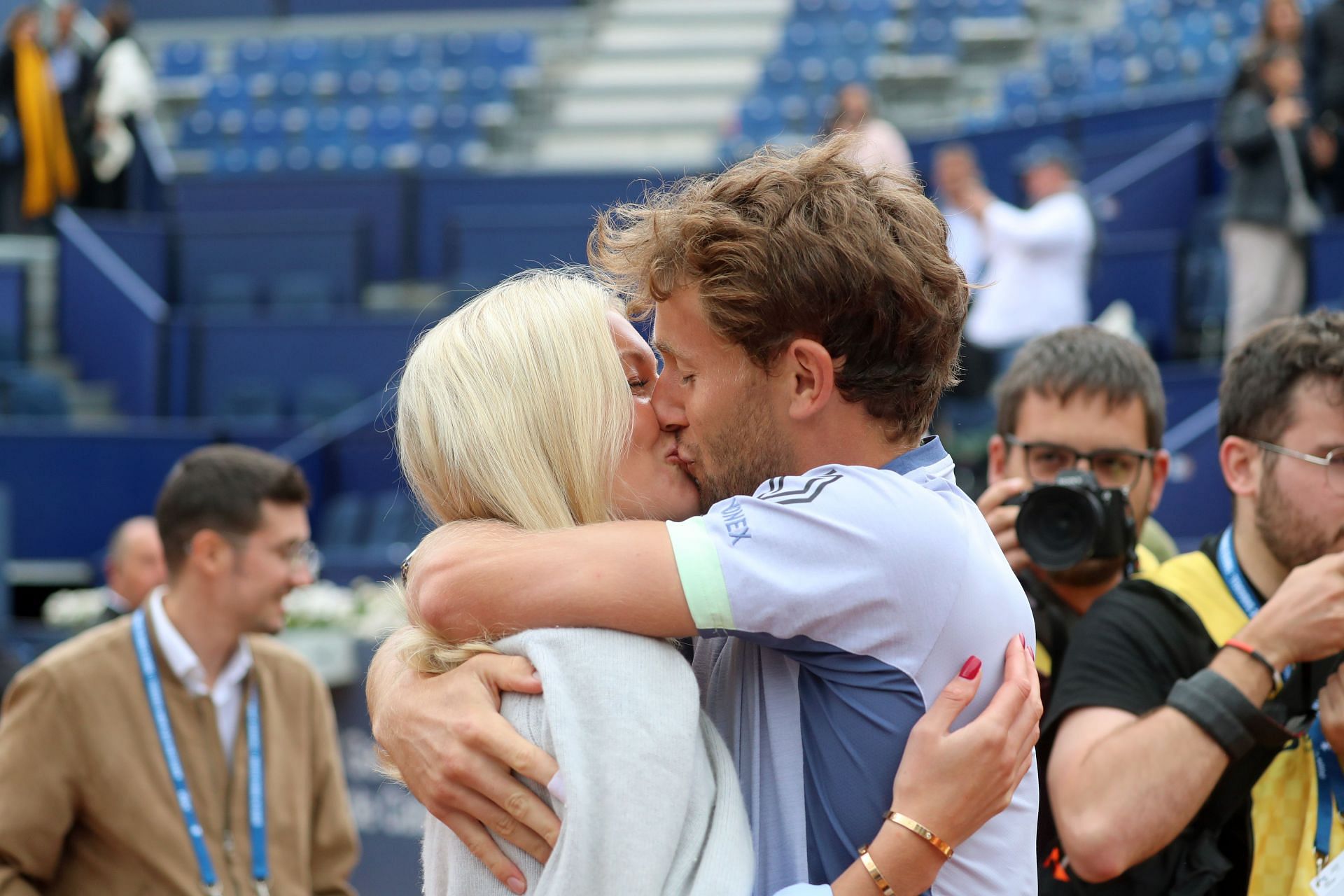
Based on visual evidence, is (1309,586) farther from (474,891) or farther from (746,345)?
(474,891)

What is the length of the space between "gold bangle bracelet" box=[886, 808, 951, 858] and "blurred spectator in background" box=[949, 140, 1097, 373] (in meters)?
6.88

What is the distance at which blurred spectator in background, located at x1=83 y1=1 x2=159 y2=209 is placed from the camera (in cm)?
1343

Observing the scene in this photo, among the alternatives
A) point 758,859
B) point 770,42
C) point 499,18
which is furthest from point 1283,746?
point 499,18

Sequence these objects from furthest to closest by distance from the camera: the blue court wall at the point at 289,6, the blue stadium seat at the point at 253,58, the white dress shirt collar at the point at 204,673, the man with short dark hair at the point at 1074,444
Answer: the blue court wall at the point at 289,6 → the blue stadium seat at the point at 253,58 → the white dress shirt collar at the point at 204,673 → the man with short dark hair at the point at 1074,444

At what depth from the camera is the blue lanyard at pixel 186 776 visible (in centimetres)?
361

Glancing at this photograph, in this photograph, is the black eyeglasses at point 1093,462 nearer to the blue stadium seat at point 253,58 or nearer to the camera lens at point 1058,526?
the camera lens at point 1058,526

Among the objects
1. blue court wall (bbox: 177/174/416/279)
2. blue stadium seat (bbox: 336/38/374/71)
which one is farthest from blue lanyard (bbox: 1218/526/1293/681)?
blue stadium seat (bbox: 336/38/374/71)

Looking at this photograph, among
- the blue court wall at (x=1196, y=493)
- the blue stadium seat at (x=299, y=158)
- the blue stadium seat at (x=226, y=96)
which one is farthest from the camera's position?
the blue stadium seat at (x=226, y=96)

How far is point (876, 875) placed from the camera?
170cm

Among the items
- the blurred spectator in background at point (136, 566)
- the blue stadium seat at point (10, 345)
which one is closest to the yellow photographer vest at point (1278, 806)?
the blurred spectator in background at point (136, 566)

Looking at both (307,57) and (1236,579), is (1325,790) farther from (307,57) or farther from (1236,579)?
(307,57)

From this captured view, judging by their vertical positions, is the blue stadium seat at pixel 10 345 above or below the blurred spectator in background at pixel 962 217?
below

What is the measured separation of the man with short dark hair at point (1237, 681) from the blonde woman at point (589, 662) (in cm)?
49

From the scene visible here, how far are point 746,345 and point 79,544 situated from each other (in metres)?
9.41
